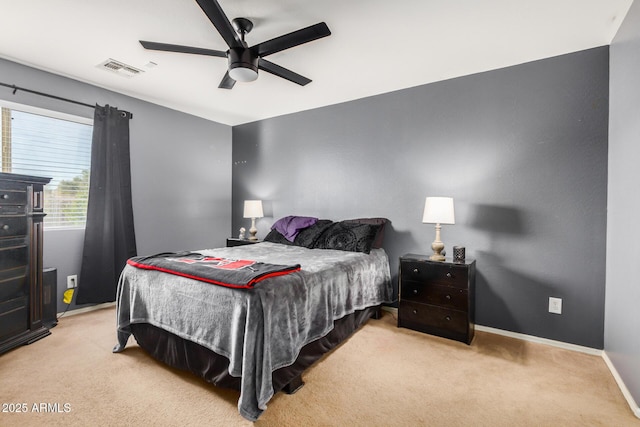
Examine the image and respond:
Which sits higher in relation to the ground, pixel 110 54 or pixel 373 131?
pixel 110 54

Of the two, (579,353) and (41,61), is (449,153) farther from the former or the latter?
(41,61)

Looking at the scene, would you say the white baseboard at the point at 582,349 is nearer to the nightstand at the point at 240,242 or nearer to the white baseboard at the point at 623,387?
the white baseboard at the point at 623,387

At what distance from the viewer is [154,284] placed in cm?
215

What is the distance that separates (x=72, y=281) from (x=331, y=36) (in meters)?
3.55

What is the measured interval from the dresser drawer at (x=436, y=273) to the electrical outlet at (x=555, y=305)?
78 centimetres

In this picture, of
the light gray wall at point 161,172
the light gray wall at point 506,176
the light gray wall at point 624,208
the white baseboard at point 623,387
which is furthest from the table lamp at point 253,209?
the white baseboard at point 623,387

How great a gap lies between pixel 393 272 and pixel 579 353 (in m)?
1.66

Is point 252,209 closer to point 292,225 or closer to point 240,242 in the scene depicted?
point 240,242

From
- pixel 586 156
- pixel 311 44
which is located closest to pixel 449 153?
pixel 586 156

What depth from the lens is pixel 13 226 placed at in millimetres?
2381

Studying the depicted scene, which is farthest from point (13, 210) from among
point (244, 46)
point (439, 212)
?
point (439, 212)

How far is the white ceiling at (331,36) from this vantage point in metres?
2.00

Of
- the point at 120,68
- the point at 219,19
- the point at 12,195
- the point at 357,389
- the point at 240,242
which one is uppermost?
the point at 120,68

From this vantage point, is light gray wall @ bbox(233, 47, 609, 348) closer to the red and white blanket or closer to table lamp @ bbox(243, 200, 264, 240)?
table lamp @ bbox(243, 200, 264, 240)
